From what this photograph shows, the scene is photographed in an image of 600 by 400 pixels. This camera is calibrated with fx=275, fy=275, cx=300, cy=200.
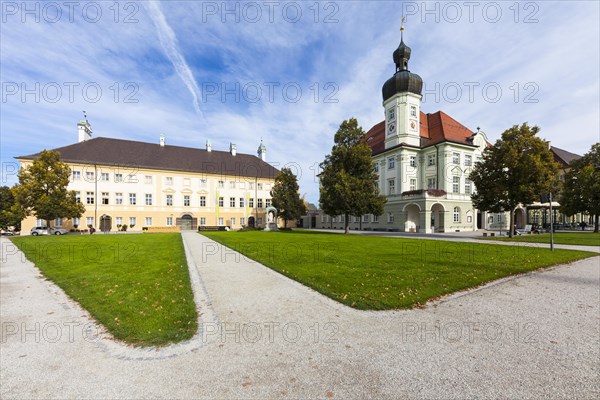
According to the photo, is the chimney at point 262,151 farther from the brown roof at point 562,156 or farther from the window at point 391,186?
the brown roof at point 562,156

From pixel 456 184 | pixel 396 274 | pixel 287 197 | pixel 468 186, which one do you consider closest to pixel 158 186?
pixel 287 197

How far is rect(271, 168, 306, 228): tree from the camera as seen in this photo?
4653 cm

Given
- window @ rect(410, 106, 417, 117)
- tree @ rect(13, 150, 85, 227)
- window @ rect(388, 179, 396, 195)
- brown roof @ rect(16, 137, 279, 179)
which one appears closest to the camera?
tree @ rect(13, 150, 85, 227)

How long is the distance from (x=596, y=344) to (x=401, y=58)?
4398 cm

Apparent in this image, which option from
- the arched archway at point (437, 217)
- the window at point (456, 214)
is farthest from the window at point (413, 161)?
the window at point (456, 214)

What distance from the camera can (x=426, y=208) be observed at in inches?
1358

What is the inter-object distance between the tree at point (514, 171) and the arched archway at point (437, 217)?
10662mm

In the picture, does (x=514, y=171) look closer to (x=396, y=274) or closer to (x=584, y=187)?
(x=584, y=187)

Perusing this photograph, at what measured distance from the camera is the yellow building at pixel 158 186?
4225 cm

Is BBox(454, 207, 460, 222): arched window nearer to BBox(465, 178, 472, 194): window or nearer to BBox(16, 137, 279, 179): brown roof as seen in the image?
BBox(465, 178, 472, 194): window

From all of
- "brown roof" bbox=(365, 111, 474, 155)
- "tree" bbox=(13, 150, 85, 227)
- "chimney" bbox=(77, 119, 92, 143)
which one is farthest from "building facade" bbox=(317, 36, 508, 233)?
"chimney" bbox=(77, 119, 92, 143)

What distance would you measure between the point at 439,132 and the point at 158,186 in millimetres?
45101

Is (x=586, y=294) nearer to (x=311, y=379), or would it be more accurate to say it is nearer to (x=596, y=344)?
(x=596, y=344)

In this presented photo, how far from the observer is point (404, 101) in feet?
129
